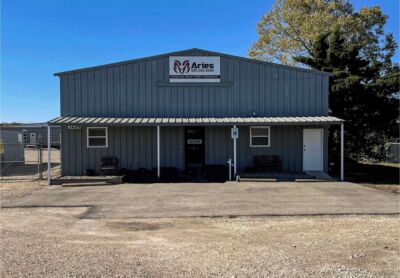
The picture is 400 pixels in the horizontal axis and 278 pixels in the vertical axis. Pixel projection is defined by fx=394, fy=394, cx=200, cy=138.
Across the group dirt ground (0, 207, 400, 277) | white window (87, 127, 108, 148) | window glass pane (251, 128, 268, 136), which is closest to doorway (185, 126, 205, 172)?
window glass pane (251, 128, 268, 136)

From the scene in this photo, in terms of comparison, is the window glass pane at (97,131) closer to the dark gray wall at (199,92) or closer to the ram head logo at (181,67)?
the dark gray wall at (199,92)

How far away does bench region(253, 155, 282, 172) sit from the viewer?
57.7 feet

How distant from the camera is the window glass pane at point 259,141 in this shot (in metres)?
18.0

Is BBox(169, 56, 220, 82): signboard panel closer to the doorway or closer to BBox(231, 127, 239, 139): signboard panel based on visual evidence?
the doorway

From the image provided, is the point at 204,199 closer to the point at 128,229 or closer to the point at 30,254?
the point at 128,229

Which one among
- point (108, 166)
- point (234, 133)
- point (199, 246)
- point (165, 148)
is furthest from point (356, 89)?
point (199, 246)

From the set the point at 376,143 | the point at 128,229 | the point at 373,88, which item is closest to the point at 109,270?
the point at 128,229

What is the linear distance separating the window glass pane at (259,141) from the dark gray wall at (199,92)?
1.10m

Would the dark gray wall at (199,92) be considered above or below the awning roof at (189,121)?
Answer: above

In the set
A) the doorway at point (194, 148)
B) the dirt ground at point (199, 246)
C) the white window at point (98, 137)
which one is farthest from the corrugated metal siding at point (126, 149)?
the dirt ground at point (199, 246)

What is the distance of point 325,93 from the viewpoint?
59.2ft

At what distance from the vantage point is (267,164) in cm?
1756

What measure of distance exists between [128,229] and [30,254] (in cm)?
218

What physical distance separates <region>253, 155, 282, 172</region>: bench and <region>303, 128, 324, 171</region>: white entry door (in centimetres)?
139
